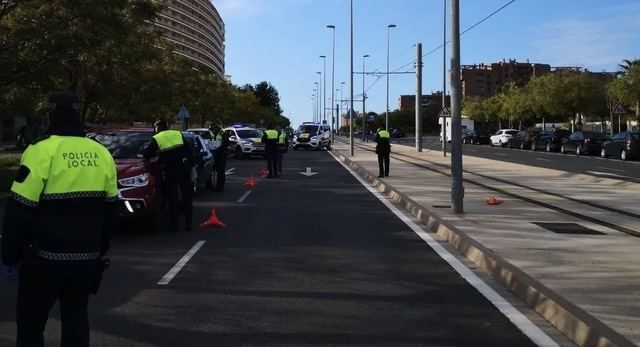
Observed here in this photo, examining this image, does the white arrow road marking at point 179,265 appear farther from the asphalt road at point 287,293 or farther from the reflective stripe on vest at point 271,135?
the reflective stripe on vest at point 271,135

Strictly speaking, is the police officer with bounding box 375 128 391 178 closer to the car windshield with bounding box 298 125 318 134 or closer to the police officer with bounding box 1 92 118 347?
the police officer with bounding box 1 92 118 347

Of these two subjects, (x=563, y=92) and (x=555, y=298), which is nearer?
(x=555, y=298)

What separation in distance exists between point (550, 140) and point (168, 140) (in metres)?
40.9

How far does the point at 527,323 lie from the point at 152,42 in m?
26.7

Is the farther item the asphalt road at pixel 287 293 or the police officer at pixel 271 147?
the police officer at pixel 271 147

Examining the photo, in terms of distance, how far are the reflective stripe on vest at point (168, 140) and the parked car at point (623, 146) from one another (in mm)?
29569

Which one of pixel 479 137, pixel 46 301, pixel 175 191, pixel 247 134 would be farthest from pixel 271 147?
pixel 479 137

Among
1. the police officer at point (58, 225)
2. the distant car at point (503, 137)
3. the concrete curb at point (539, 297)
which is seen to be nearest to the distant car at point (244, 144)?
the concrete curb at point (539, 297)

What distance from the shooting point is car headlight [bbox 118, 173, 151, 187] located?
10.3 meters

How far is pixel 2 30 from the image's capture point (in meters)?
17.9

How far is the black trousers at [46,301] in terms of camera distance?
3582 millimetres

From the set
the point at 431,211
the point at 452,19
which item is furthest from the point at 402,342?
the point at 452,19

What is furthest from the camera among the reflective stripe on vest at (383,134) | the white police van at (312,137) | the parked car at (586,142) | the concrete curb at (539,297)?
the white police van at (312,137)

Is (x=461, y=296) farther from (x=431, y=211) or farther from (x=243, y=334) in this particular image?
(x=431, y=211)
